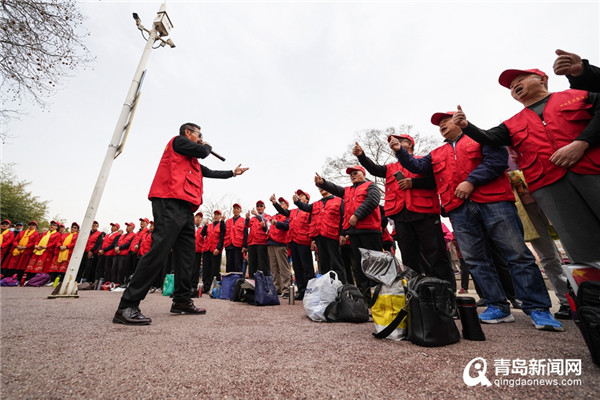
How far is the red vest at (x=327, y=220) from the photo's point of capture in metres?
5.26

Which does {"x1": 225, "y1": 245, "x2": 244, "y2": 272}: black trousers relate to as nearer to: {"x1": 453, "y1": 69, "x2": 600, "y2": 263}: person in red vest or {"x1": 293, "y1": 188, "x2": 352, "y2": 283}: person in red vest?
{"x1": 293, "y1": 188, "x2": 352, "y2": 283}: person in red vest

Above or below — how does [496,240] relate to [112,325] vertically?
above

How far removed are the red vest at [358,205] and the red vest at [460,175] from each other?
1182mm

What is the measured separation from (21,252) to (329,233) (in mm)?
12132

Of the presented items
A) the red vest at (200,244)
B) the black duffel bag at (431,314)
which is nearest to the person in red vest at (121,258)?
the red vest at (200,244)

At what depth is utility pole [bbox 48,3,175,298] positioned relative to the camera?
4973mm

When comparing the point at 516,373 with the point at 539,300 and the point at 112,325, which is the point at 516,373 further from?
the point at 112,325

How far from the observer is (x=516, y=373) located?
55.3 inches

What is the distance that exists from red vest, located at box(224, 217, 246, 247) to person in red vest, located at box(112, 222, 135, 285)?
4133mm

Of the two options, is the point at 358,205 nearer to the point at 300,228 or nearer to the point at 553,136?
the point at 300,228

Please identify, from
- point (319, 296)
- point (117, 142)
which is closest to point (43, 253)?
point (117, 142)

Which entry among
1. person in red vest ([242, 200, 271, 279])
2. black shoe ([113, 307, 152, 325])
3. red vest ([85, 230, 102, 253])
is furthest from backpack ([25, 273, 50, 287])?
black shoe ([113, 307, 152, 325])

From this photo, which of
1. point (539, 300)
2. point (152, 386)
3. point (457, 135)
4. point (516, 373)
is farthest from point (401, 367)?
point (457, 135)

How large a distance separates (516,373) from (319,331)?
1.46 m
